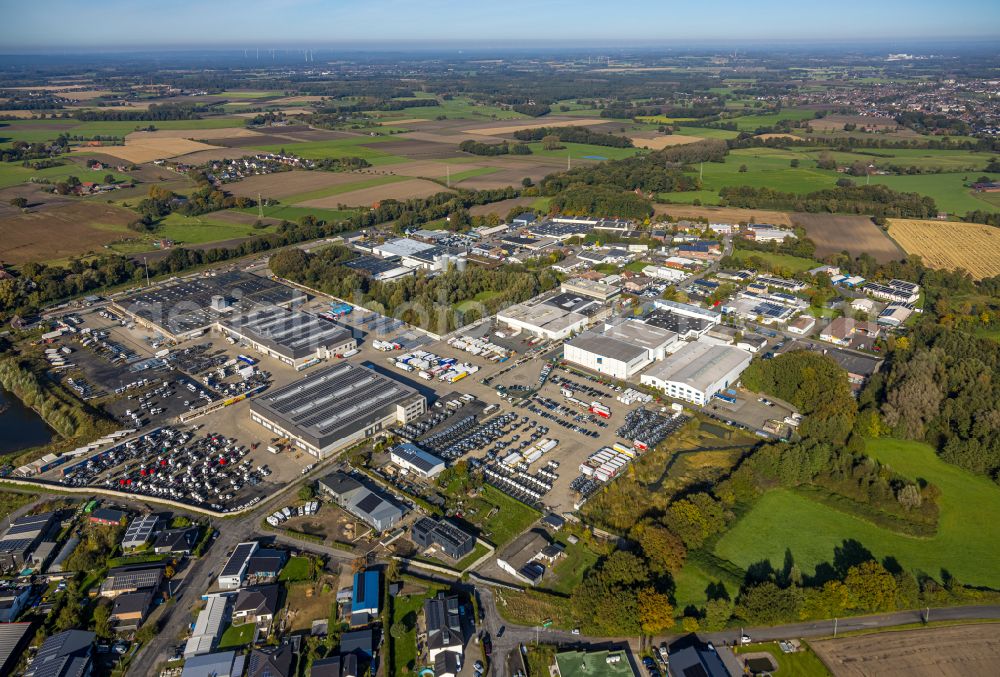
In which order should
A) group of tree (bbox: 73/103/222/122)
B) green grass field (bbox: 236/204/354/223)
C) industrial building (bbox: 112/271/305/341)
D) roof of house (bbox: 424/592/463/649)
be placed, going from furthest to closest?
group of tree (bbox: 73/103/222/122) < green grass field (bbox: 236/204/354/223) < industrial building (bbox: 112/271/305/341) < roof of house (bbox: 424/592/463/649)

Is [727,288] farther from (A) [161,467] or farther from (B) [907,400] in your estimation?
(A) [161,467]

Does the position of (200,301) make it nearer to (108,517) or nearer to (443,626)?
(108,517)

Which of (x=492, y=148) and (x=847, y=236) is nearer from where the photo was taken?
(x=847, y=236)

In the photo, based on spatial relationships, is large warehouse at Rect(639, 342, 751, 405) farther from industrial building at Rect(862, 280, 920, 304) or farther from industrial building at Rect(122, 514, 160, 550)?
industrial building at Rect(122, 514, 160, 550)

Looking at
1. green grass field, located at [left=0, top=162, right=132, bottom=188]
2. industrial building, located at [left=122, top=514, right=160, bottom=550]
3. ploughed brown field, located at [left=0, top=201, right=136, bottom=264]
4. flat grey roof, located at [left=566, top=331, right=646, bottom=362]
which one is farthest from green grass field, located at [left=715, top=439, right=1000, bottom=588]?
green grass field, located at [left=0, top=162, right=132, bottom=188]

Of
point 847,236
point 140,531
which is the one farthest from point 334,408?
point 847,236

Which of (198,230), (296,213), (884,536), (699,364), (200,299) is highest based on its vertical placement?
(296,213)

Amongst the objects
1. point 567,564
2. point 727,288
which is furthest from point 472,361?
point 727,288
